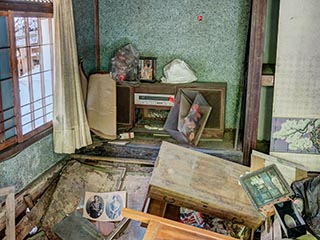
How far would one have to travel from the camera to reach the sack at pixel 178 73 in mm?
4195

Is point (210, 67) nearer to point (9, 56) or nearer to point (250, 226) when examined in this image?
point (250, 226)

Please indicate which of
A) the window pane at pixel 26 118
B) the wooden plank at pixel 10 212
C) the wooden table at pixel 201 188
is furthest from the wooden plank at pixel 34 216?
the wooden table at pixel 201 188

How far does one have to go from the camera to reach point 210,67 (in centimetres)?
432

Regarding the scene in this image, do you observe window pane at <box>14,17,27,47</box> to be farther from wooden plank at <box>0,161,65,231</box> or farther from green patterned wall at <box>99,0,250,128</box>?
green patterned wall at <box>99,0,250,128</box>

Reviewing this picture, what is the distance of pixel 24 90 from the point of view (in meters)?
3.11

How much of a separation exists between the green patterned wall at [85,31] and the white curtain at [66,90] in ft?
1.51

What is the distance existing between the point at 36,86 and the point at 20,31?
0.49 meters

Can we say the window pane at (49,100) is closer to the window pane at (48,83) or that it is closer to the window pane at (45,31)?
the window pane at (48,83)

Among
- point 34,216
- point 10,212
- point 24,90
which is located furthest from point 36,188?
point 24,90

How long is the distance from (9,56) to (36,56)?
0.43 m

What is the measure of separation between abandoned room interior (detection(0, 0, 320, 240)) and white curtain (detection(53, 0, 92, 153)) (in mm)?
10

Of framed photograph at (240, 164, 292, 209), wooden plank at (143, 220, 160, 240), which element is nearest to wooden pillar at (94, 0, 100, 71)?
framed photograph at (240, 164, 292, 209)

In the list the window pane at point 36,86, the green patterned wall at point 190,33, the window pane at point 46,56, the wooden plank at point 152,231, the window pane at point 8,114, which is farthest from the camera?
the green patterned wall at point 190,33

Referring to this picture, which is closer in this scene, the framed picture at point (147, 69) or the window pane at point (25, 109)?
the window pane at point (25, 109)
